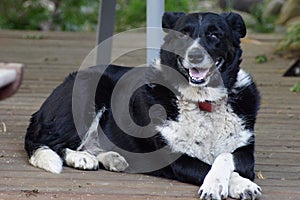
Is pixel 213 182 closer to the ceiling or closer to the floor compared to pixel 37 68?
closer to the ceiling

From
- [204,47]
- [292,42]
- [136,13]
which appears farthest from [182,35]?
[136,13]

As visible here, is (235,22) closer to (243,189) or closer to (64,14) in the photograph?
(243,189)

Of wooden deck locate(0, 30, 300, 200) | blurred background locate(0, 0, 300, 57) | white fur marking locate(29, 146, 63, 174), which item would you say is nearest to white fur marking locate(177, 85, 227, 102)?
wooden deck locate(0, 30, 300, 200)

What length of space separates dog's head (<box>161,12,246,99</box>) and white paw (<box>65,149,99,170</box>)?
0.59m

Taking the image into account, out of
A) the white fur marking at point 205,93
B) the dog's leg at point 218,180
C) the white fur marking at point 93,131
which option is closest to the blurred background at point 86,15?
the white fur marking at point 93,131

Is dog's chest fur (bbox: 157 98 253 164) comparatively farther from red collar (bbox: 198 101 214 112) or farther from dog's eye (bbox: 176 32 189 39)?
dog's eye (bbox: 176 32 189 39)

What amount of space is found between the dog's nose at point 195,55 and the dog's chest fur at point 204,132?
283 millimetres

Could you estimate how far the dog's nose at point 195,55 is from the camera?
324cm

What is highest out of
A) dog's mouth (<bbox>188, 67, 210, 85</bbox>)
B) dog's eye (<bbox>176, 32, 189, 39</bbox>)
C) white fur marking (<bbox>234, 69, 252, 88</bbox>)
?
dog's eye (<bbox>176, 32, 189, 39</bbox>)

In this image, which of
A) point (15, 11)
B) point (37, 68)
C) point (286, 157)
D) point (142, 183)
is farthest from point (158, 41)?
point (15, 11)

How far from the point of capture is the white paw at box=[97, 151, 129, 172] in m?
3.56

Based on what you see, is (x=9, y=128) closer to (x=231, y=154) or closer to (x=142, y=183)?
(x=142, y=183)

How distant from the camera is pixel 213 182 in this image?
314 centimetres

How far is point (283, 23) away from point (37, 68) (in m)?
4.52
